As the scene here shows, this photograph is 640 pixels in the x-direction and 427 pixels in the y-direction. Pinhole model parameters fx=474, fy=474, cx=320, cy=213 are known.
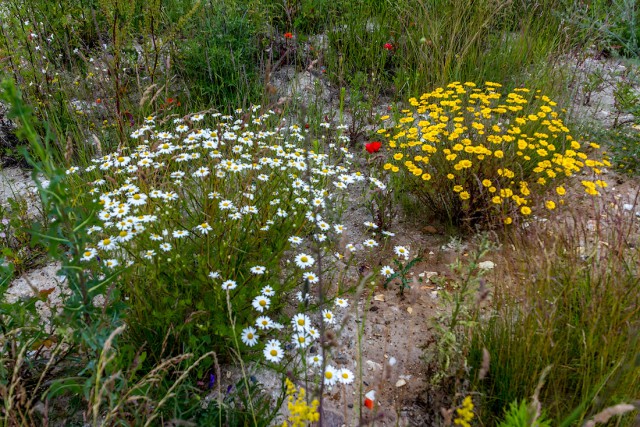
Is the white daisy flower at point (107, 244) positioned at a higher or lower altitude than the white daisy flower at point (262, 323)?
higher

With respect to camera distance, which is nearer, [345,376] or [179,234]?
[345,376]

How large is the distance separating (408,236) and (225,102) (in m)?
2.18

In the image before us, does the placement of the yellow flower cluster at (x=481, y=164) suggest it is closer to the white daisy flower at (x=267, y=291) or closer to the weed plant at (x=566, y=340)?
the weed plant at (x=566, y=340)

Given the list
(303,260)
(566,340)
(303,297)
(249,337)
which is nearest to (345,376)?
(249,337)

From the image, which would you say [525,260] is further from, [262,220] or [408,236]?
[262,220]

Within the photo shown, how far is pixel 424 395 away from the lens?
7.19 feet

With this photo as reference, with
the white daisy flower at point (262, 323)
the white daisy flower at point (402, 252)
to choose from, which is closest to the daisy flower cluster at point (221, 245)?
the white daisy flower at point (262, 323)

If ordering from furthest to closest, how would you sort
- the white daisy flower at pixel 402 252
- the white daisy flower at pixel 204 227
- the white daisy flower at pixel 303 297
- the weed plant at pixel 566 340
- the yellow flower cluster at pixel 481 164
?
the yellow flower cluster at pixel 481 164 < the white daisy flower at pixel 402 252 < the white daisy flower at pixel 204 227 < the weed plant at pixel 566 340 < the white daisy flower at pixel 303 297

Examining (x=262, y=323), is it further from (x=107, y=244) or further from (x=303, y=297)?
(x=107, y=244)

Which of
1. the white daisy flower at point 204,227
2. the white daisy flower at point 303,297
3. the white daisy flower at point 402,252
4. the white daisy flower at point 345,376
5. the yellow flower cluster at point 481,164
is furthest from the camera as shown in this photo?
the yellow flower cluster at point 481,164

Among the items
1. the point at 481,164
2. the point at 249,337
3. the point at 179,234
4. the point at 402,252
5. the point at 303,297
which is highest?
the point at 303,297

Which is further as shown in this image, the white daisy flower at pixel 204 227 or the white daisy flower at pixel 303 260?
the white daisy flower at pixel 303 260

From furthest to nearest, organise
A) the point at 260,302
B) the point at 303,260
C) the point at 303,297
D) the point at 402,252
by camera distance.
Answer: the point at 402,252, the point at 303,260, the point at 260,302, the point at 303,297

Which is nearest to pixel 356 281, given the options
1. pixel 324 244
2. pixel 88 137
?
pixel 324 244
